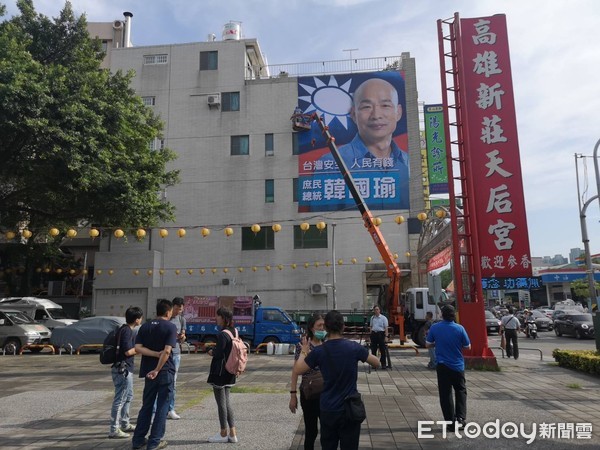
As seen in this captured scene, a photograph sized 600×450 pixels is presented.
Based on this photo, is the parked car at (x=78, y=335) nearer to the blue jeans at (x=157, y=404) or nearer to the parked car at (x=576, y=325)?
the blue jeans at (x=157, y=404)

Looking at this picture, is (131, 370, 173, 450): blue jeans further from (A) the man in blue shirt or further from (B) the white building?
(A) the man in blue shirt

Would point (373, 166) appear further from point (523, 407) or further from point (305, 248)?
point (523, 407)

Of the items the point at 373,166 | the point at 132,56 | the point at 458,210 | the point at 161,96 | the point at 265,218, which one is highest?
the point at 132,56

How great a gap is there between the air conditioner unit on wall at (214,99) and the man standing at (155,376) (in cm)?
2781

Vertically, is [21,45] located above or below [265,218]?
above

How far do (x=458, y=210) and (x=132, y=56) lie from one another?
27.6m

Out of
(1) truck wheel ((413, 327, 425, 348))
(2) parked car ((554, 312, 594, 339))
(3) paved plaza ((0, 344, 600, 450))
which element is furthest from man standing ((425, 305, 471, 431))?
(2) parked car ((554, 312, 594, 339))

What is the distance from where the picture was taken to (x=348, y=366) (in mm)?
4086

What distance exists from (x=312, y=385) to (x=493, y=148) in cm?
1155

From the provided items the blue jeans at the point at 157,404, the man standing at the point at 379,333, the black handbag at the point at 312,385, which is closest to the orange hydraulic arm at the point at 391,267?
the man standing at the point at 379,333

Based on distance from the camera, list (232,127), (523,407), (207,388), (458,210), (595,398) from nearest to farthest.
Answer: (523,407), (595,398), (207,388), (458,210), (232,127)

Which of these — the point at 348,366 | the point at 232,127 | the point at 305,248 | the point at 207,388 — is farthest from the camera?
the point at 232,127

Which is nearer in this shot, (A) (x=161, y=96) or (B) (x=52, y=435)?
(B) (x=52, y=435)

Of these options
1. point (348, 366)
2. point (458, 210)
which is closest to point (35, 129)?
point (458, 210)
